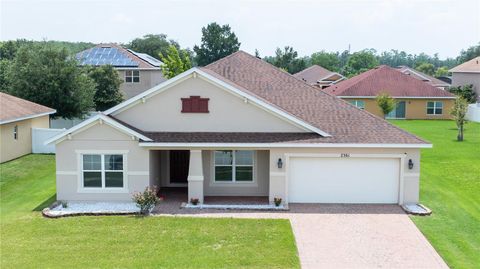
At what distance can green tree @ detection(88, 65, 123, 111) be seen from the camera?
4750 cm

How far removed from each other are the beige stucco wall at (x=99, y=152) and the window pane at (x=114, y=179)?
0.27 meters

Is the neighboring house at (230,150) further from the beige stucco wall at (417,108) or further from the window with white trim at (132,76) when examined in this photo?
the window with white trim at (132,76)

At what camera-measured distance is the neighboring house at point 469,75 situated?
64.8 metres

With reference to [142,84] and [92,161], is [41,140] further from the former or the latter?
[142,84]

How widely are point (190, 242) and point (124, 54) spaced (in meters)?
43.8

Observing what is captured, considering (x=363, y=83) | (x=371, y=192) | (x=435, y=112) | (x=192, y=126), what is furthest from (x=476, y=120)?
(x=192, y=126)

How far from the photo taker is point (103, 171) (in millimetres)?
21094

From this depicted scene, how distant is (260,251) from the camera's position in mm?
15594

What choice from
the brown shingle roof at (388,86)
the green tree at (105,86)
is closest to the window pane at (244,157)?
the green tree at (105,86)

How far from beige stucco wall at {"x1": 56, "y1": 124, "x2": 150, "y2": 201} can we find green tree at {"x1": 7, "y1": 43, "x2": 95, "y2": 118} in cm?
1709

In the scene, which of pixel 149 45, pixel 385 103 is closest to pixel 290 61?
pixel 149 45

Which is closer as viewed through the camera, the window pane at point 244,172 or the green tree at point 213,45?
the window pane at point 244,172

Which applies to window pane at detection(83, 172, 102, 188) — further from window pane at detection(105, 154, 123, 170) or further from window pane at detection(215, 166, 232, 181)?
window pane at detection(215, 166, 232, 181)

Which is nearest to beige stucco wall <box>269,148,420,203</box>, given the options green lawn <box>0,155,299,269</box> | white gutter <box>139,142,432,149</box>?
white gutter <box>139,142,432,149</box>
